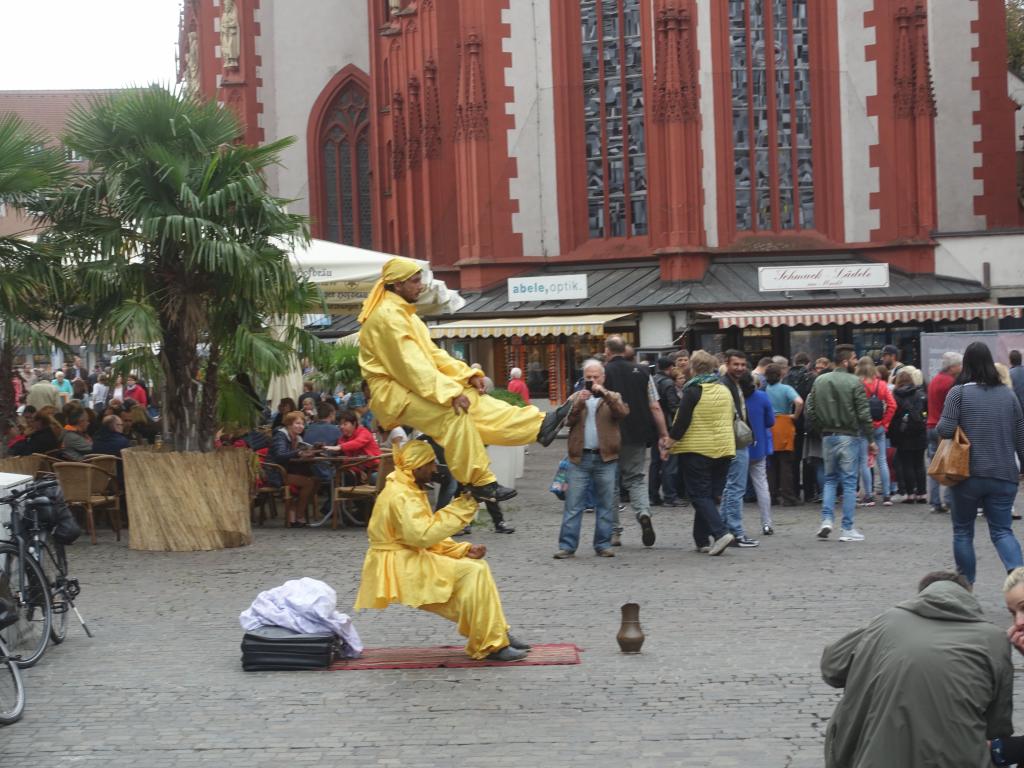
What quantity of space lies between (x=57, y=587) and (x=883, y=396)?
10418 millimetres

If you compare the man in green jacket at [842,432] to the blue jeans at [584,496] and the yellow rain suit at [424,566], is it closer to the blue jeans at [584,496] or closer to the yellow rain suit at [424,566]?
the blue jeans at [584,496]

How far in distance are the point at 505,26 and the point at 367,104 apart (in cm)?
1102

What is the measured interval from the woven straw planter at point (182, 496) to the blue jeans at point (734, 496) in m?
4.59

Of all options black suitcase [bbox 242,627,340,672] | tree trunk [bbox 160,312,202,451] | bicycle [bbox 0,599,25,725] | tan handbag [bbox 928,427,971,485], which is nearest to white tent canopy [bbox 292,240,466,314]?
tree trunk [bbox 160,312,202,451]

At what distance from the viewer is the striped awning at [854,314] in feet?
108

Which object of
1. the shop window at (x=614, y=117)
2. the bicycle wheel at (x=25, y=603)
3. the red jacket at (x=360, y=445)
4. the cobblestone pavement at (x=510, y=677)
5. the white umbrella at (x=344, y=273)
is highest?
the shop window at (x=614, y=117)

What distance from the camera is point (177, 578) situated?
12586 mm

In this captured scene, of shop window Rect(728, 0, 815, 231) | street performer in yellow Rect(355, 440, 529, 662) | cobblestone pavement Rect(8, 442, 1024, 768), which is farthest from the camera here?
shop window Rect(728, 0, 815, 231)

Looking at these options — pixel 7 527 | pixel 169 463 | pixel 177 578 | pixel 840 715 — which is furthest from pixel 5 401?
pixel 840 715

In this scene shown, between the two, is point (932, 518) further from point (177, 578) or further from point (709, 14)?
point (709, 14)

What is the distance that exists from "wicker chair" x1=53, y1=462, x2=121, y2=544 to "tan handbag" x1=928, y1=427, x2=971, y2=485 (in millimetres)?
8587

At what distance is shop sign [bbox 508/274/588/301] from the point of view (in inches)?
1387

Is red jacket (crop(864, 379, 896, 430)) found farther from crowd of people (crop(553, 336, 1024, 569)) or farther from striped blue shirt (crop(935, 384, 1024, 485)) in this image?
striped blue shirt (crop(935, 384, 1024, 485))

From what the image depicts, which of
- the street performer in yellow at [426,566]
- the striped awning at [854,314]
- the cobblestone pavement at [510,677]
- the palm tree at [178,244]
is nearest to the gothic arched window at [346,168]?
the striped awning at [854,314]
